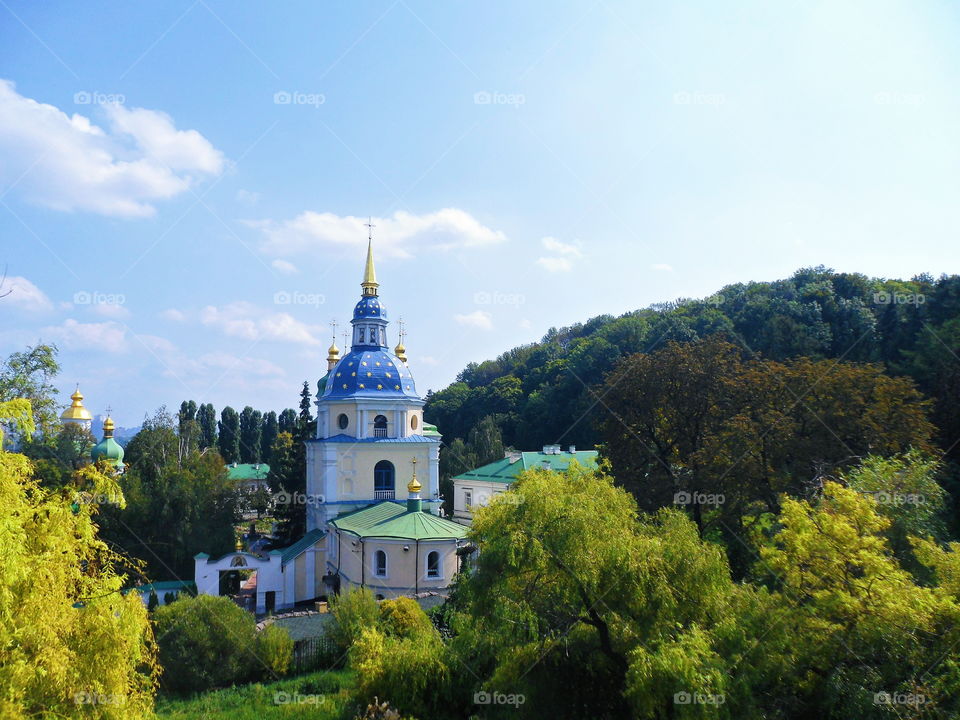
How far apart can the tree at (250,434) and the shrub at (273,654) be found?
5624cm

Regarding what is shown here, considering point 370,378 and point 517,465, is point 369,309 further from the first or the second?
point 517,465

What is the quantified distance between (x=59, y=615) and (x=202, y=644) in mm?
11165

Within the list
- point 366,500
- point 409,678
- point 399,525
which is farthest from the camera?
point 366,500

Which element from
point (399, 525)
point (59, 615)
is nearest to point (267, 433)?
point (399, 525)

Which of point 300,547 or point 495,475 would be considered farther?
point 495,475

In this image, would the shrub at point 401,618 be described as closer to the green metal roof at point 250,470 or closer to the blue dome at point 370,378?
the blue dome at point 370,378

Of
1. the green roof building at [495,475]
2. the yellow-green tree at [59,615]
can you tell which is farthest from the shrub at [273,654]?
the green roof building at [495,475]

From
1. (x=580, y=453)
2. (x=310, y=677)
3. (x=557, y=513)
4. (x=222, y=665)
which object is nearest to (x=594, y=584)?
(x=557, y=513)

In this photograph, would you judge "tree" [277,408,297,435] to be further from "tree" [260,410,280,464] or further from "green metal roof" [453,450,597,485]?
"green metal roof" [453,450,597,485]

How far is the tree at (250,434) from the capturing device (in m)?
72.9

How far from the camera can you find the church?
25734mm

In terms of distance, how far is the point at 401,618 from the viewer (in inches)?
774

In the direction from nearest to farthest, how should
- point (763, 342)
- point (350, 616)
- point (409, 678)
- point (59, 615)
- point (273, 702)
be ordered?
point (59, 615) → point (409, 678) → point (273, 702) → point (350, 616) → point (763, 342)

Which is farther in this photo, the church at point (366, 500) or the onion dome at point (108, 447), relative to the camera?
the onion dome at point (108, 447)
